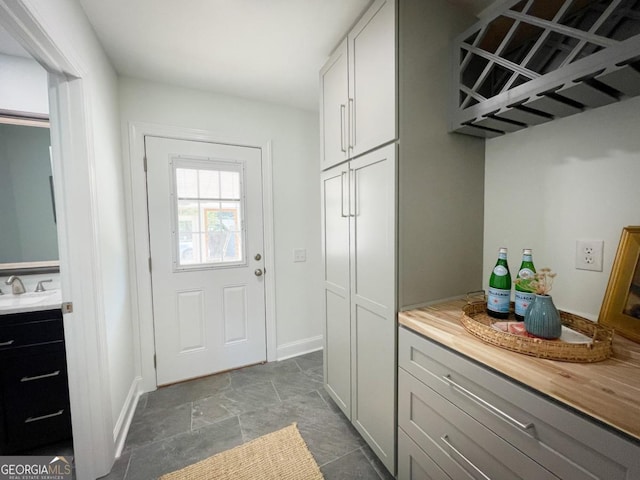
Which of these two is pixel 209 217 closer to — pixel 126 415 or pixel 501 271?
pixel 126 415

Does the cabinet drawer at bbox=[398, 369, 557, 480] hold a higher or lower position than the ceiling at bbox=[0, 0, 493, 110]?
lower

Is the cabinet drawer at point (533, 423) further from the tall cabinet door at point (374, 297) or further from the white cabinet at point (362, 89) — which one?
the white cabinet at point (362, 89)

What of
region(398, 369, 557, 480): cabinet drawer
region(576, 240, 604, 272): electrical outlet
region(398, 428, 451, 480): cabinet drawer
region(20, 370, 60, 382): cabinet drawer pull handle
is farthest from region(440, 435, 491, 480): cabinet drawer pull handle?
region(20, 370, 60, 382): cabinet drawer pull handle

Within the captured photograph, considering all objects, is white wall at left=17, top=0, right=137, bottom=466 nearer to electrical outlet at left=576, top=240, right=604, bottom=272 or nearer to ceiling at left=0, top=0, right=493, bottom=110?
ceiling at left=0, top=0, right=493, bottom=110

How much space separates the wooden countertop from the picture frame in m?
0.05

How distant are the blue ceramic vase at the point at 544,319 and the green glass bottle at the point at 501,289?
177 millimetres

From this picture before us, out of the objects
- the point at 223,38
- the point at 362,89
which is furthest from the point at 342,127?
the point at 223,38

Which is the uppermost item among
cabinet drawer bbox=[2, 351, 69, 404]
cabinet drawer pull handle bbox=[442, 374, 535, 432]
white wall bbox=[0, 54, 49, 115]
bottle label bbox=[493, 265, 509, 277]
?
white wall bbox=[0, 54, 49, 115]

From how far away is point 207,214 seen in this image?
2189mm

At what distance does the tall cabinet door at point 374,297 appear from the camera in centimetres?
122

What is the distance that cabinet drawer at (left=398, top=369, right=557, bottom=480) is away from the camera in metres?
0.76

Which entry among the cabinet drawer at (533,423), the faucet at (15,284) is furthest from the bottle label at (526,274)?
the faucet at (15,284)

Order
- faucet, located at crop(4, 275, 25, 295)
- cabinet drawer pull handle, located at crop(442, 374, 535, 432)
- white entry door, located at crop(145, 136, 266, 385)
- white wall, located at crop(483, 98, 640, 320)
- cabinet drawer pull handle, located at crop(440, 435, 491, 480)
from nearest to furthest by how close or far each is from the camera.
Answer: cabinet drawer pull handle, located at crop(442, 374, 535, 432), cabinet drawer pull handle, located at crop(440, 435, 491, 480), white wall, located at crop(483, 98, 640, 320), faucet, located at crop(4, 275, 25, 295), white entry door, located at crop(145, 136, 266, 385)

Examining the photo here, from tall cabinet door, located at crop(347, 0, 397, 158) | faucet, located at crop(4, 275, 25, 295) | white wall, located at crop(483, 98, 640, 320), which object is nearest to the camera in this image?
white wall, located at crop(483, 98, 640, 320)
